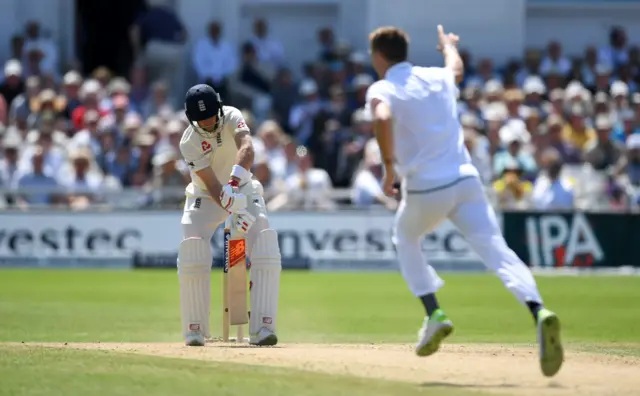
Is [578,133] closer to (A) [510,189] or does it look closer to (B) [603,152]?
(B) [603,152]

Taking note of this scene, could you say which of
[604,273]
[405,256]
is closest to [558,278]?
[604,273]

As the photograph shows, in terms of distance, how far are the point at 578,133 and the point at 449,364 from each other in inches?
532

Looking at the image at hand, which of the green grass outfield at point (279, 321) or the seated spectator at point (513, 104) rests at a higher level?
the seated spectator at point (513, 104)

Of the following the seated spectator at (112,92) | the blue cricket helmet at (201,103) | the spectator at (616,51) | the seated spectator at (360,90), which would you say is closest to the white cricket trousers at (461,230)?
the blue cricket helmet at (201,103)

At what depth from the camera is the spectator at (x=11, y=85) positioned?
22.8 metres

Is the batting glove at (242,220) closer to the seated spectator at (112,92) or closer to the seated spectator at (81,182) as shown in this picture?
the seated spectator at (81,182)

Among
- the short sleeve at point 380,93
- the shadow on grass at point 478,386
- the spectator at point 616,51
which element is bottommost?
the shadow on grass at point 478,386

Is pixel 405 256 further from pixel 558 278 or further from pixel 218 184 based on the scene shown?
pixel 558 278

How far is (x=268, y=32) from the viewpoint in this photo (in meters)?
26.0

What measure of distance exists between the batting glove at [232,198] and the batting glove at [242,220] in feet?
0.47

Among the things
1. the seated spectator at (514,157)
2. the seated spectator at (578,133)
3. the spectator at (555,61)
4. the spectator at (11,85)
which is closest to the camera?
the seated spectator at (514,157)

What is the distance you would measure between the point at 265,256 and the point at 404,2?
1549cm

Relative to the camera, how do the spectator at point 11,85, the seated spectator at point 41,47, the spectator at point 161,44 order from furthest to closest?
the spectator at point 161,44
the seated spectator at point 41,47
the spectator at point 11,85

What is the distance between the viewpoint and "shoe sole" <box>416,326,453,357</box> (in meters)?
8.52
